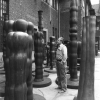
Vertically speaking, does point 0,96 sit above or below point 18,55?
below

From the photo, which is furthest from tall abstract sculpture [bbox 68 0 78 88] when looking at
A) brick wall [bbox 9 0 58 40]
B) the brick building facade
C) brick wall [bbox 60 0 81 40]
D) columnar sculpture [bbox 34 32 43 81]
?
brick wall [bbox 60 0 81 40]

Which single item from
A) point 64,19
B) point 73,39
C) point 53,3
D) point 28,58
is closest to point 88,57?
point 28,58

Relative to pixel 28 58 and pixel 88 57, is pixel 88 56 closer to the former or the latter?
pixel 88 57

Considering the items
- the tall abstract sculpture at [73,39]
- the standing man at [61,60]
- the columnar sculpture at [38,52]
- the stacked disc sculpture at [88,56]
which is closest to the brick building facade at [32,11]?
the columnar sculpture at [38,52]

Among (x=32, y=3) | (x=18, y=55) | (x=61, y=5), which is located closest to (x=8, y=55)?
(x=18, y=55)

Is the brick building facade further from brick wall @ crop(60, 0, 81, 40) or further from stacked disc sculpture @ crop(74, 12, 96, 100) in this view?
stacked disc sculpture @ crop(74, 12, 96, 100)

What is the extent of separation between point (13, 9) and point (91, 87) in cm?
734

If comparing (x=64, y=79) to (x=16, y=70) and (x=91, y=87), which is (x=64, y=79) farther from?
(x=16, y=70)

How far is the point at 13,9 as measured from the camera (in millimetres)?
8195

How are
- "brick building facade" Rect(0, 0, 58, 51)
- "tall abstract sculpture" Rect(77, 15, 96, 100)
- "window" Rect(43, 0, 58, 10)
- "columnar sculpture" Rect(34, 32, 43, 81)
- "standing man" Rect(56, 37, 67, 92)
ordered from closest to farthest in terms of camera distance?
"tall abstract sculpture" Rect(77, 15, 96, 100) → "standing man" Rect(56, 37, 67, 92) → "columnar sculpture" Rect(34, 32, 43, 81) → "brick building facade" Rect(0, 0, 58, 51) → "window" Rect(43, 0, 58, 10)

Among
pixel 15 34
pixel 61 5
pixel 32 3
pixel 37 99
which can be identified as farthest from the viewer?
pixel 61 5

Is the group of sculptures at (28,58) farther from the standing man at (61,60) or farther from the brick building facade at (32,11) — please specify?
the brick building facade at (32,11)

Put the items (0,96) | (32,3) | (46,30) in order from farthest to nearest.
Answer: (46,30)
(32,3)
(0,96)

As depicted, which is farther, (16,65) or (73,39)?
(73,39)
